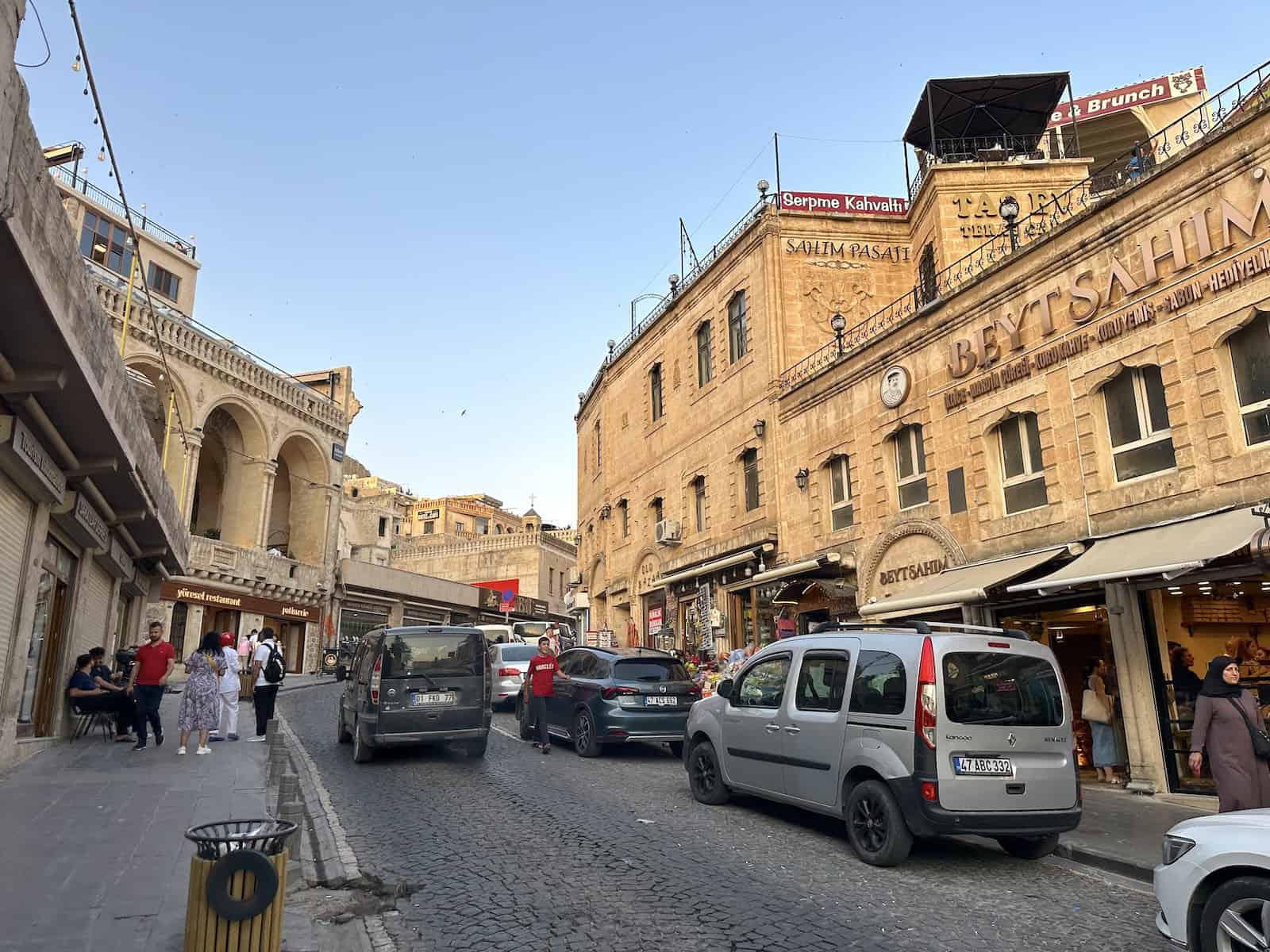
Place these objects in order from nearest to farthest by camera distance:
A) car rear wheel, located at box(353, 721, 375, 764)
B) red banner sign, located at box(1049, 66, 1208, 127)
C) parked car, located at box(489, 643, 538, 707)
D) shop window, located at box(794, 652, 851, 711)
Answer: shop window, located at box(794, 652, 851, 711) → car rear wheel, located at box(353, 721, 375, 764) → parked car, located at box(489, 643, 538, 707) → red banner sign, located at box(1049, 66, 1208, 127)

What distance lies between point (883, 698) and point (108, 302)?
33.6 metres

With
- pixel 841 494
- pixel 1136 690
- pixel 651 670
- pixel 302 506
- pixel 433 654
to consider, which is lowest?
pixel 1136 690

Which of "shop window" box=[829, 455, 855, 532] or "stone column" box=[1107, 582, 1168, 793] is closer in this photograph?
"stone column" box=[1107, 582, 1168, 793]

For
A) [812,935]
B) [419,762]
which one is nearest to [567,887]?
[812,935]

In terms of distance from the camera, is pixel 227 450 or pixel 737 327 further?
pixel 227 450

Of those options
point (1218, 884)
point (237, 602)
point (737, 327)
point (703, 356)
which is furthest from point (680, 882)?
point (237, 602)

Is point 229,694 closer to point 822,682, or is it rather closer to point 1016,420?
point 822,682

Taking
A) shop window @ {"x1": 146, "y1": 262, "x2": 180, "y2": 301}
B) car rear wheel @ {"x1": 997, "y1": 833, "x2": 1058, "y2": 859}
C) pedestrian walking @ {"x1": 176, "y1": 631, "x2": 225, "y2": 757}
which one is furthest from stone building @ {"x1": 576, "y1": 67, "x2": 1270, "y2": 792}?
shop window @ {"x1": 146, "y1": 262, "x2": 180, "y2": 301}

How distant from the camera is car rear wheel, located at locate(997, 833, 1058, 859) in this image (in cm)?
726

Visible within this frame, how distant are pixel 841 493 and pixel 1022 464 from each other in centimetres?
525

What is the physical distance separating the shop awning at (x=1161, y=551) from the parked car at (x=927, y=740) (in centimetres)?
289

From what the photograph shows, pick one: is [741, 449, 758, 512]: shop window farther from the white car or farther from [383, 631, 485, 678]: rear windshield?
the white car

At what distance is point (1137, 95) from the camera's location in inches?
1267

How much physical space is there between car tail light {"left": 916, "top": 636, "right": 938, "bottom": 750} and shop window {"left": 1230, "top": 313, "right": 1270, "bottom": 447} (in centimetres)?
598
